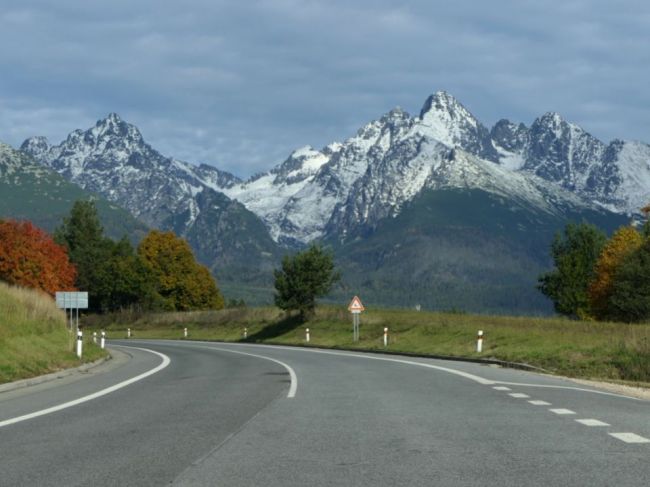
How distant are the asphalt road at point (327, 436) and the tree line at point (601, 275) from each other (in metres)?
58.1

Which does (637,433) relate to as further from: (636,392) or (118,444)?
(636,392)

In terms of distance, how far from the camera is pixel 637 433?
1206 cm

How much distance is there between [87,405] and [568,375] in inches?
611

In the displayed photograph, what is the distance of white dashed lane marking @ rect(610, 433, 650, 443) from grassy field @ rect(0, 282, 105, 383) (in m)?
15.1

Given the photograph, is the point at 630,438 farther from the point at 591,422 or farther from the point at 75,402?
the point at 75,402

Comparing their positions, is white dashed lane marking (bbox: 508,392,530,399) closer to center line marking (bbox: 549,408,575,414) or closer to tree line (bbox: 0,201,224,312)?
center line marking (bbox: 549,408,575,414)

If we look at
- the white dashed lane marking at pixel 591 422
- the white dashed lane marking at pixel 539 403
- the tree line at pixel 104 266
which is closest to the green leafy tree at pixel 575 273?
the tree line at pixel 104 266

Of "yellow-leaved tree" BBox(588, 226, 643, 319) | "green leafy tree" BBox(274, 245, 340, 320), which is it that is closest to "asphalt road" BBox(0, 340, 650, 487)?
"green leafy tree" BBox(274, 245, 340, 320)

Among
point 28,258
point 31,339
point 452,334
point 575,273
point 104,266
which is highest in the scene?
point 28,258

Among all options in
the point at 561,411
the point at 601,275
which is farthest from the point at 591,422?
the point at 601,275

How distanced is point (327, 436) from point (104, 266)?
122949mm

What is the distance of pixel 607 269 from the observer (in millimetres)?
98188

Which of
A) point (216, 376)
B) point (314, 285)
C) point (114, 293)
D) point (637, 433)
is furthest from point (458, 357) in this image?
point (114, 293)

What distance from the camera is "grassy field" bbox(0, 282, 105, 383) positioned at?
2479cm
